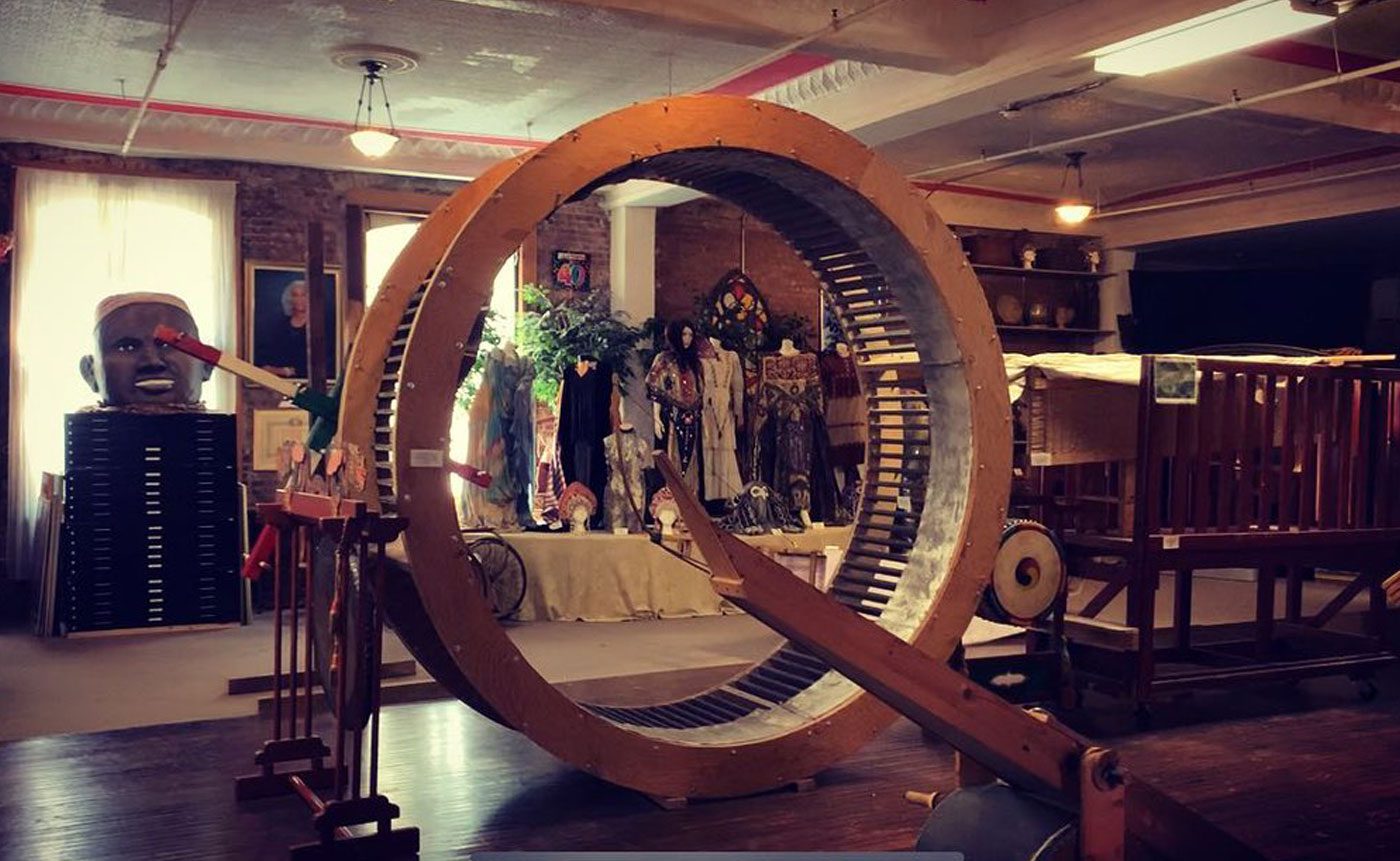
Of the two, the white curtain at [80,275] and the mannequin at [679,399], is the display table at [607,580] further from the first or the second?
the white curtain at [80,275]

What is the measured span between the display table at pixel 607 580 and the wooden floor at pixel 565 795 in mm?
2880

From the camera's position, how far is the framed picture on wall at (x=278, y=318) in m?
9.62

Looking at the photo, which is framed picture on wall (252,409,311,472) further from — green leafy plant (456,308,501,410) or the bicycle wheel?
the bicycle wheel

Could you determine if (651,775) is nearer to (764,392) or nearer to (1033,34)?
(1033,34)

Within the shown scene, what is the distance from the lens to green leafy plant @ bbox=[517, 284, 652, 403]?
32.6ft

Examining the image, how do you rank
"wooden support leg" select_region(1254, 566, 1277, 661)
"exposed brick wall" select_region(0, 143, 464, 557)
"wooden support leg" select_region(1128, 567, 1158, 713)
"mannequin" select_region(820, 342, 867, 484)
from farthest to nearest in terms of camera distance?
"mannequin" select_region(820, 342, 867, 484) < "exposed brick wall" select_region(0, 143, 464, 557) < "wooden support leg" select_region(1254, 566, 1277, 661) < "wooden support leg" select_region(1128, 567, 1158, 713)

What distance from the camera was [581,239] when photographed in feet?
35.8

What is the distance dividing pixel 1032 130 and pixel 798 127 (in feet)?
19.3

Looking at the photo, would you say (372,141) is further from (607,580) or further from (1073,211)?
(1073,211)

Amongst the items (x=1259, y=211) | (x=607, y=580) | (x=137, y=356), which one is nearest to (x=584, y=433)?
(x=607, y=580)

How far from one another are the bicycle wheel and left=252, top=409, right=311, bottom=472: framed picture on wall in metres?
2.08

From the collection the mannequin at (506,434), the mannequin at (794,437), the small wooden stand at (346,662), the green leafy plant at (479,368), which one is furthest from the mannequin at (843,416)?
the small wooden stand at (346,662)

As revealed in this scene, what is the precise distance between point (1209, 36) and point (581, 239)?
18.7ft

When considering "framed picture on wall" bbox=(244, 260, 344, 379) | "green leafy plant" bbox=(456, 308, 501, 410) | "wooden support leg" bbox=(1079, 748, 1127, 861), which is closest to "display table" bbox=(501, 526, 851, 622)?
"green leafy plant" bbox=(456, 308, 501, 410)
